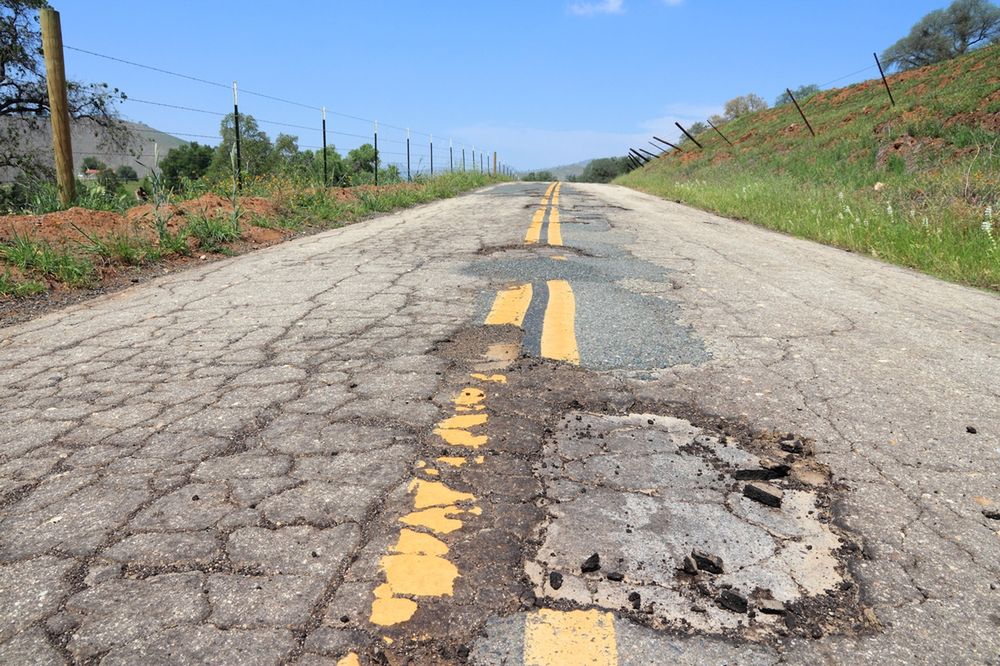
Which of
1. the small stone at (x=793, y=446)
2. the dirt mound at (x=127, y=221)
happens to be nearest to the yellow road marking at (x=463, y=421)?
the small stone at (x=793, y=446)

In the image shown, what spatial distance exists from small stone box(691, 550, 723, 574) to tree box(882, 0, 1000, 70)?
1971 inches

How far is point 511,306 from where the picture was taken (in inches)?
151

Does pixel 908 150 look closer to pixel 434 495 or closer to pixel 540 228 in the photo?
pixel 540 228

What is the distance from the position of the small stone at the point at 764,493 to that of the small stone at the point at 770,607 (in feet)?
1.42

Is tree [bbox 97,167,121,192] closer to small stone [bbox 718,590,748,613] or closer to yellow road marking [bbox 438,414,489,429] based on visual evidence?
yellow road marking [bbox 438,414,489,429]

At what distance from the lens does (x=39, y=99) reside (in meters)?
13.5

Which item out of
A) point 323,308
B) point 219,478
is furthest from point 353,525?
point 323,308

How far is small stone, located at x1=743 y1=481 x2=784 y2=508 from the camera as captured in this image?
69.1 inches

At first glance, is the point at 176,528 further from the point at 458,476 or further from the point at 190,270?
the point at 190,270

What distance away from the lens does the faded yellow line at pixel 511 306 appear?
3.52 metres

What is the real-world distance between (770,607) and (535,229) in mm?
6594

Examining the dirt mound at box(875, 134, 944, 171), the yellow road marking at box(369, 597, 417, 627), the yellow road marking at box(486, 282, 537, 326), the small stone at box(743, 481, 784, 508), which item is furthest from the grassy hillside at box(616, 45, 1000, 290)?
the yellow road marking at box(369, 597, 417, 627)

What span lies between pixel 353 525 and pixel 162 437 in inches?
38.3

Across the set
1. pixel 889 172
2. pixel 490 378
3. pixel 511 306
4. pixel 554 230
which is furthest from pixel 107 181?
pixel 889 172
